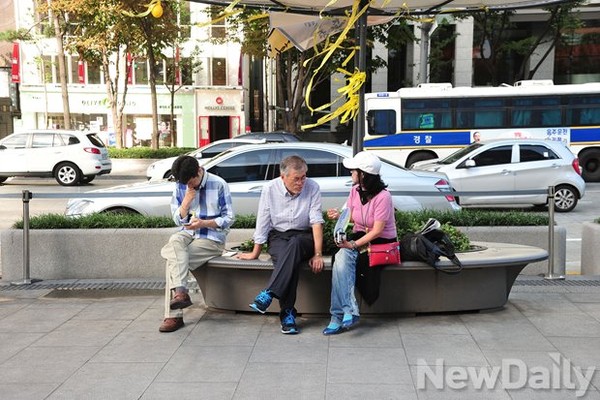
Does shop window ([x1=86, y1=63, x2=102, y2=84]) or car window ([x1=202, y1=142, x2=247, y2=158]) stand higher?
shop window ([x1=86, y1=63, x2=102, y2=84])

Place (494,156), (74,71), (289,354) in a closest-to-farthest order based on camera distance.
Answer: (289,354), (494,156), (74,71)

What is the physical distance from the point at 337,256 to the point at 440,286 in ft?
3.42

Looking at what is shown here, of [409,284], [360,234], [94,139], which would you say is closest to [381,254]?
[360,234]

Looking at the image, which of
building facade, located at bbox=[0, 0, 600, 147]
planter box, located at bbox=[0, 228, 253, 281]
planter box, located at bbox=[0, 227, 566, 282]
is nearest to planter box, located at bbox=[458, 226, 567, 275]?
planter box, located at bbox=[0, 227, 566, 282]

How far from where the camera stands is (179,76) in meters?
41.5

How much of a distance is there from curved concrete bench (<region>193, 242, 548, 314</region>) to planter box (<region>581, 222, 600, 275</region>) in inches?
85.7

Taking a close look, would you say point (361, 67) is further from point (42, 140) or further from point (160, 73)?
point (160, 73)

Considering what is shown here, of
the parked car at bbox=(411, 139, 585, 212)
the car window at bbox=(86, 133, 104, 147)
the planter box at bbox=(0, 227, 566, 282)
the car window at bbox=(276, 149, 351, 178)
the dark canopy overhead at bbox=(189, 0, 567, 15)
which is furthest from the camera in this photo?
the car window at bbox=(86, 133, 104, 147)

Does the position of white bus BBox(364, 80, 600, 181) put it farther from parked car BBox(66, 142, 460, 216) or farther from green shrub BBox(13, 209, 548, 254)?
green shrub BBox(13, 209, 548, 254)

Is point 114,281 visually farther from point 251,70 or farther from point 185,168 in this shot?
point 251,70

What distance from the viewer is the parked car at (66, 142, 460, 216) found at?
9219 mm

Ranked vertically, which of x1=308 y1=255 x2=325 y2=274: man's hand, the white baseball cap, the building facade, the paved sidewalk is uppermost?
the building facade

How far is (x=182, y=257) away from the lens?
5812mm

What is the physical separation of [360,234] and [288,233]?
61 cm
